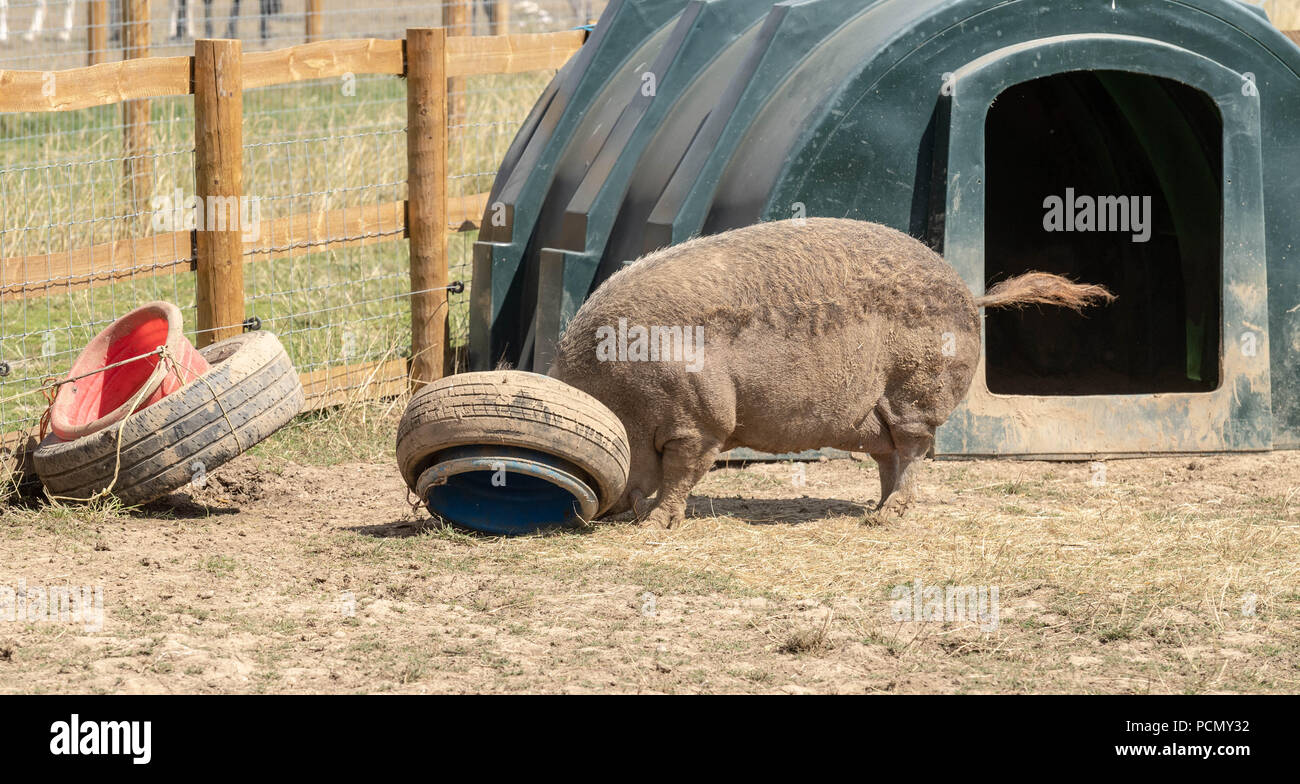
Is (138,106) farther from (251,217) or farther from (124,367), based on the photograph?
(124,367)

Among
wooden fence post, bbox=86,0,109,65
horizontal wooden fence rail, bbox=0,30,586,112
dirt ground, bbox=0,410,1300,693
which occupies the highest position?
wooden fence post, bbox=86,0,109,65

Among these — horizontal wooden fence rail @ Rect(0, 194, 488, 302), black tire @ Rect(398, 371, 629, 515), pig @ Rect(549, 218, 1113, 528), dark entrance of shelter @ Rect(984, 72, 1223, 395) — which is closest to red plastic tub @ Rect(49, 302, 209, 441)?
horizontal wooden fence rail @ Rect(0, 194, 488, 302)

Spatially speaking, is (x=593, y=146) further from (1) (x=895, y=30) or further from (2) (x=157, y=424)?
(2) (x=157, y=424)

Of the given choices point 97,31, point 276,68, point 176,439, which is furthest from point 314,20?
point 176,439

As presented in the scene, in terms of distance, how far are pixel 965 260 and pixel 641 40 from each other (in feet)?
8.67

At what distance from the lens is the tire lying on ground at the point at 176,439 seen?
616cm

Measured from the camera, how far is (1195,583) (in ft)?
18.5

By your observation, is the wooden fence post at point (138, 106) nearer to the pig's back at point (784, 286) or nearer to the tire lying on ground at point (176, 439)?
the tire lying on ground at point (176, 439)

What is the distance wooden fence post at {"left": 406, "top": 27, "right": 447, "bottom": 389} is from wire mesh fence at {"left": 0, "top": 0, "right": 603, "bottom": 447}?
14cm

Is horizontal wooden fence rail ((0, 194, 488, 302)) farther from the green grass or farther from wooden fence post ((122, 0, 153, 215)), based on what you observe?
wooden fence post ((122, 0, 153, 215))

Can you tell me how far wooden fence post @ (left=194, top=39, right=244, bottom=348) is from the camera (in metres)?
7.53

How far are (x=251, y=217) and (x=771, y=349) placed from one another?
4727mm

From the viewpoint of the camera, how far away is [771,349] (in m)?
6.21

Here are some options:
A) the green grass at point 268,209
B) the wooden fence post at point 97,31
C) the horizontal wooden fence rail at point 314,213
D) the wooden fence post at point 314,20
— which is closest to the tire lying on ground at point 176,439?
the horizontal wooden fence rail at point 314,213
